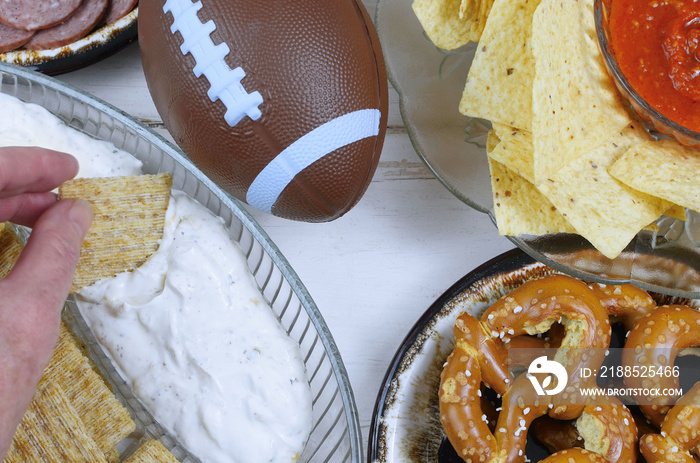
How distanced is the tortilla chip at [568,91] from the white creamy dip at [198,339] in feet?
1.45

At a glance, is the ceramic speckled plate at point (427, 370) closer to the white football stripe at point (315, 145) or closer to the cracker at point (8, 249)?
the white football stripe at point (315, 145)

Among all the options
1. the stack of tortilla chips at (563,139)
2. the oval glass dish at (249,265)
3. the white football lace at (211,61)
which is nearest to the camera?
the white football lace at (211,61)

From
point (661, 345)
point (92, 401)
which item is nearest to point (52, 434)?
point (92, 401)

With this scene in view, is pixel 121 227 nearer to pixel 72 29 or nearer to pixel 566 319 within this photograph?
pixel 72 29

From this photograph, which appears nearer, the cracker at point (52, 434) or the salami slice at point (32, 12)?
the cracker at point (52, 434)

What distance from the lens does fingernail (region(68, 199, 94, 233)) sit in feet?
2.47

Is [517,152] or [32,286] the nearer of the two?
[32,286]

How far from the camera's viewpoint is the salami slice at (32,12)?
985mm

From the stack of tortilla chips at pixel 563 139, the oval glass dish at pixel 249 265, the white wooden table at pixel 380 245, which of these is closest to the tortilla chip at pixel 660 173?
the stack of tortilla chips at pixel 563 139

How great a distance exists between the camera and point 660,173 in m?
0.83

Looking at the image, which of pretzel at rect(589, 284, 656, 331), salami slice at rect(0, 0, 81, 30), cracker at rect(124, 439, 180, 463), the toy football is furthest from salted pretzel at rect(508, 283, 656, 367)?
salami slice at rect(0, 0, 81, 30)

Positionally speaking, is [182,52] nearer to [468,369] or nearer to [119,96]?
[119,96]

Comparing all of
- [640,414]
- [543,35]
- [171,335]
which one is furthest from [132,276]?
[640,414]

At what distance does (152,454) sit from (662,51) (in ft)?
2.86
